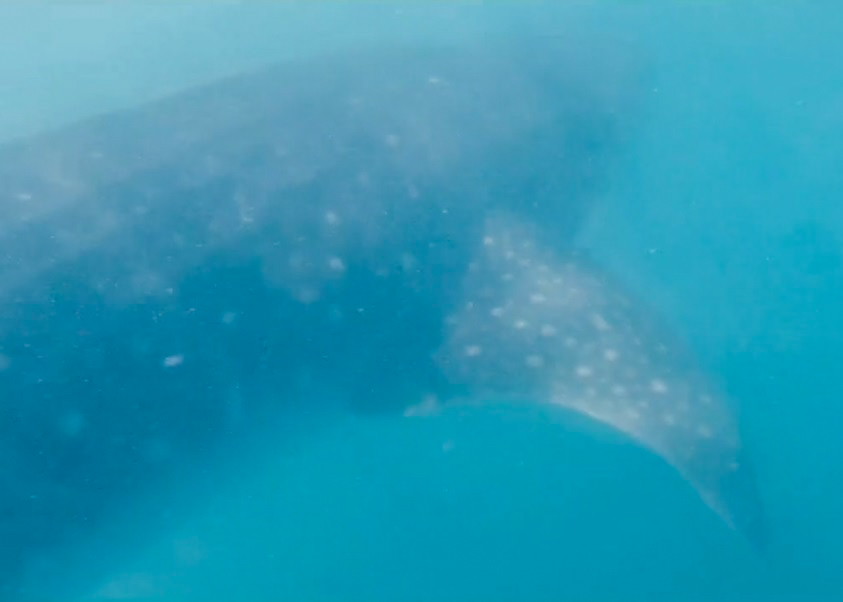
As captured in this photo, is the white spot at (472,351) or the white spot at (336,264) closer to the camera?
the white spot at (336,264)

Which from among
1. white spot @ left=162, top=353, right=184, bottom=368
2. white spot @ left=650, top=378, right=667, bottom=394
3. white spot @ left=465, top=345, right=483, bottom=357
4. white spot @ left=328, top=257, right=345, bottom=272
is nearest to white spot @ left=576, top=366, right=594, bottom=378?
white spot @ left=650, top=378, right=667, bottom=394

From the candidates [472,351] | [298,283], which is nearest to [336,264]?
[298,283]

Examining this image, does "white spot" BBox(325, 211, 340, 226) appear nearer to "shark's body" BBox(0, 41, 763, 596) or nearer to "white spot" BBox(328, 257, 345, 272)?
"shark's body" BBox(0, 41, 763, 596)

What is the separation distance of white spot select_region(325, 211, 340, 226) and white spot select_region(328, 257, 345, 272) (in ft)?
1.17

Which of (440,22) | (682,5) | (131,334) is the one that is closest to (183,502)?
(131,334)

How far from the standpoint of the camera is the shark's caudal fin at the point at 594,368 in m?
7.05

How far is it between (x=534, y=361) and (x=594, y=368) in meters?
0.61

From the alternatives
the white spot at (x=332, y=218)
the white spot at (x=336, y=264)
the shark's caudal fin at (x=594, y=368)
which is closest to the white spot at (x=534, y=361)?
the shark's caudal fin at (x=594, y=368)

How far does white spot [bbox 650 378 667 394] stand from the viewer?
7.24 m

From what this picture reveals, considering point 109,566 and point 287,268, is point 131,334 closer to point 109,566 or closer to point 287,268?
point 287,268

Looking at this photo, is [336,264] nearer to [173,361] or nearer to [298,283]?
[298,283]

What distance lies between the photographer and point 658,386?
7262mm

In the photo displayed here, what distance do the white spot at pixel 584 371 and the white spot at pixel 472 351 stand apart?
100cm

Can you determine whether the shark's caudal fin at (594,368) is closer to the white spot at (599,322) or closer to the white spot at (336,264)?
the white spot at (599,322)
